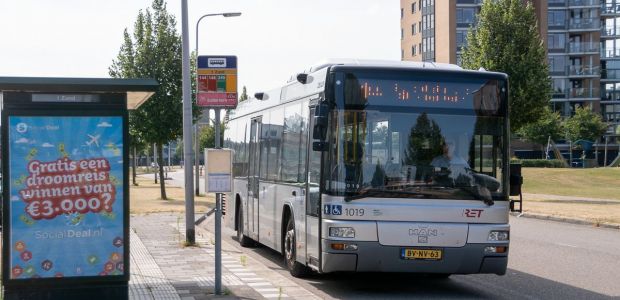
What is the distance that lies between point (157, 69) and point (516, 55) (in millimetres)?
16861

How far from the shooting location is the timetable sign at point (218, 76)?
12.2 m

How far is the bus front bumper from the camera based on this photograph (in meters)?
10.6

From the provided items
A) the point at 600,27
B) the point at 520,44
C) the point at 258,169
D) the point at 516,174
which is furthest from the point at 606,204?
→ the point at 600,27

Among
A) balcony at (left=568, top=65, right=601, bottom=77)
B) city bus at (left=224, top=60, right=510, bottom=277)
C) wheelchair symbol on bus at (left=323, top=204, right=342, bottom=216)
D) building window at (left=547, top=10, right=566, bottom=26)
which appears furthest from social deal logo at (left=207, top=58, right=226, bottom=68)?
balcony at (left=568, top=65, right=601, bottom=77)

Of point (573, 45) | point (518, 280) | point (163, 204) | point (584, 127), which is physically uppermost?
point (573, 45)

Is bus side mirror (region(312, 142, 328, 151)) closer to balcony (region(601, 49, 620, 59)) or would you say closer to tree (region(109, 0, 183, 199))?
tree (region(109, 0, 183, 199))

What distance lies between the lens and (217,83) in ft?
40.7

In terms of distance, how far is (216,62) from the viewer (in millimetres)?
12344

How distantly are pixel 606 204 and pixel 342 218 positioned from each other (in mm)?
25586

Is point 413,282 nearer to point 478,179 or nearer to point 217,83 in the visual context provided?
point 478,179

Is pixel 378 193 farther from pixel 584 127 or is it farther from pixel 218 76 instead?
pixel 584 127

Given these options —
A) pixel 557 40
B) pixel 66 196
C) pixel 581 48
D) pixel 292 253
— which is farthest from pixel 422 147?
pixel 581 48

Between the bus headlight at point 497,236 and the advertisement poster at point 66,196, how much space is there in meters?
4.59

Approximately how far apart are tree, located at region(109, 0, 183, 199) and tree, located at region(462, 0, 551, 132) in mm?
14169
